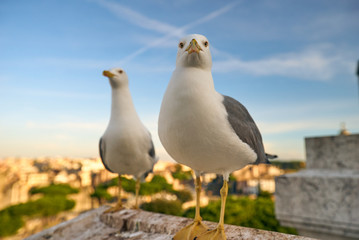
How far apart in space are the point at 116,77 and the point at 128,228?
76.8 inches

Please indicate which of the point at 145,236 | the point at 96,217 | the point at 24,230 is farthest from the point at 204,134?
the point at 24,230

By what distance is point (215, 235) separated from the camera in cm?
205

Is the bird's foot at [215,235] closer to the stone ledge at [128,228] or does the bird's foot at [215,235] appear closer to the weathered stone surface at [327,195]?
the stone ledge at [128,228]

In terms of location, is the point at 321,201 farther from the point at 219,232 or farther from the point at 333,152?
the point at 219,232

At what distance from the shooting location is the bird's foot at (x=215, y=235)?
6.72ft

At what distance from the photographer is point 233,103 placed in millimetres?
2137

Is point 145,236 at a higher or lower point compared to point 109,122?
lower

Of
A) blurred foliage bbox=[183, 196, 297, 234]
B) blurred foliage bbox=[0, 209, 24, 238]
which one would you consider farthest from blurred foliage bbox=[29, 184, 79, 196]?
blurred foliage bbox=[183, 196, 297, 234]

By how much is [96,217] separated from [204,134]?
8.24 ft

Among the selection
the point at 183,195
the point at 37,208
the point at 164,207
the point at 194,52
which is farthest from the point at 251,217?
the point at 37,208

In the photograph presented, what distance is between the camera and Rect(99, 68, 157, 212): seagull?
3287 mm

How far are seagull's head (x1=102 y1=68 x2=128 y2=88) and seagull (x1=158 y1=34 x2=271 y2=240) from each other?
5.28ft

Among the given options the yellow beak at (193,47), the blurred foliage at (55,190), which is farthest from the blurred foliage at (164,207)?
the yellow beak at (193,47)

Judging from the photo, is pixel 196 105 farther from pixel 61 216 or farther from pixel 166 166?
pixel 166 166
